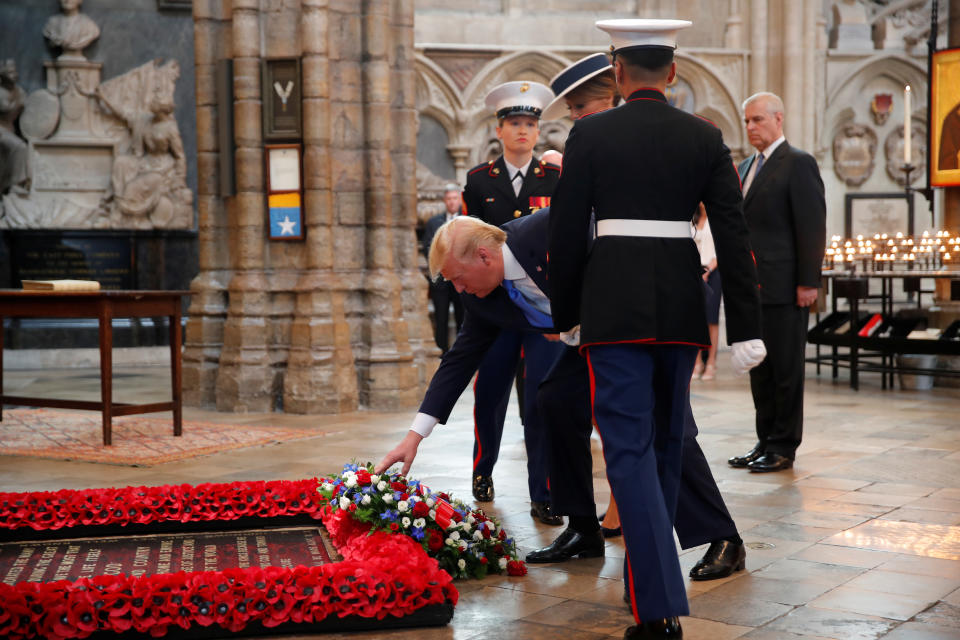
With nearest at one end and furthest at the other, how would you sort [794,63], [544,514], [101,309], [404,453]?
1. [404,453]
2. [544,514]
3. [101,309]
4. [794,63]

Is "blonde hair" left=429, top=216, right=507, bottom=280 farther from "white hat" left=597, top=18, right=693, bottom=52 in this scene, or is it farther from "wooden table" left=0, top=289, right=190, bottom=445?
"wooden table" left=0, top=289, right=190, bottom=445

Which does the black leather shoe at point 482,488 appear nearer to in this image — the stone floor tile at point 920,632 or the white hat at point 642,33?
the stone floor tile at point 920,632

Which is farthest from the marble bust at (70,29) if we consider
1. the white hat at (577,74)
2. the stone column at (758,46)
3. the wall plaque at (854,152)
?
the wall plaque at (854,152)

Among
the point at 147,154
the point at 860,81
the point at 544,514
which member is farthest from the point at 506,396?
the point at 860,81

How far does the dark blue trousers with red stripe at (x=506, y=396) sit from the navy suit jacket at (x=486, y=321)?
1.62 feet

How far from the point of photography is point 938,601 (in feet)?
10.7

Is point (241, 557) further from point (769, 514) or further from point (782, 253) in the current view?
point (782, 253)

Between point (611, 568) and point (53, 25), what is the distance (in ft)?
33.8

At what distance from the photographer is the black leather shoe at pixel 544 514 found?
4332 mm

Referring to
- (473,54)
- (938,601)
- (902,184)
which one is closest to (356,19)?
(938,601)

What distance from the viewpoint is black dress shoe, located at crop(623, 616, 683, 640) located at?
287 cm

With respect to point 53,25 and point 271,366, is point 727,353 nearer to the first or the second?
point 271,366

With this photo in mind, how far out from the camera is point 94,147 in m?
12.1

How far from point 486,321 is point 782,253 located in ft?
7.22
